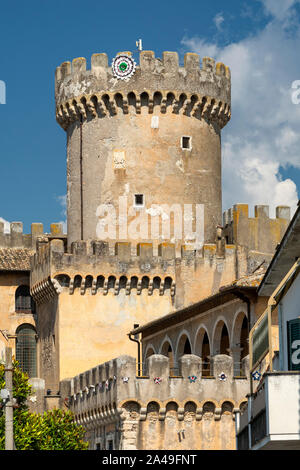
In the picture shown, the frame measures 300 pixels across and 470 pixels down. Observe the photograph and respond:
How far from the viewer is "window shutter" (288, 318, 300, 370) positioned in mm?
26719

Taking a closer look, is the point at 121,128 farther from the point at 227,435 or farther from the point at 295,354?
the point at 295,354

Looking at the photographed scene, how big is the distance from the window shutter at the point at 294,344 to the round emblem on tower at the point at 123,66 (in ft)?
128

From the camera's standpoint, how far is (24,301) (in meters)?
72.9

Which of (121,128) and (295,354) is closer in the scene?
(295,354)

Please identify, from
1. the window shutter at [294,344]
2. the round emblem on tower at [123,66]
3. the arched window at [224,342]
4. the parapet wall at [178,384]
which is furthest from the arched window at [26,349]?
the window shutter at [294,344]

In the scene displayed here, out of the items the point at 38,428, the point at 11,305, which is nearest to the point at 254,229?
the point at 11,305

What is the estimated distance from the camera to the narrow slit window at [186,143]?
2617 inches

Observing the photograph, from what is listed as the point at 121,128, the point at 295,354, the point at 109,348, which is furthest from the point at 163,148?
the point at 295,354

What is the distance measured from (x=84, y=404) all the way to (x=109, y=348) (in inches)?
302

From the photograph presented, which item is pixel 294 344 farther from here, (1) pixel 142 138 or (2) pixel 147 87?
(2) pixel 147 87

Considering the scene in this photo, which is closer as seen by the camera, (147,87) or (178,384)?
(178,384)

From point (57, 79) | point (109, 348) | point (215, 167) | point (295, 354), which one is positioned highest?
point (57, 79)

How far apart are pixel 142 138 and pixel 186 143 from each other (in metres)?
2.43

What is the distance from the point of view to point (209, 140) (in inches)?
2670
